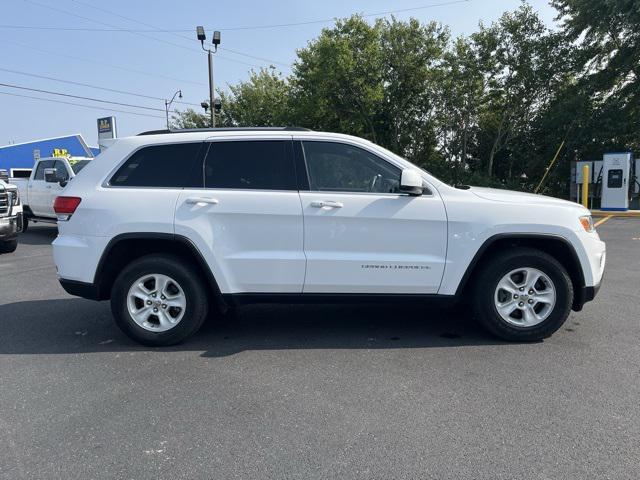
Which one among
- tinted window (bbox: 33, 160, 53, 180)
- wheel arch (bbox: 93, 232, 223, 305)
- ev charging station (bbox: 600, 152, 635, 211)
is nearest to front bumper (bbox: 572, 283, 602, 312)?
wheel arch (bbox: 93, 232, 223, 305)

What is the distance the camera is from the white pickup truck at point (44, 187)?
12281 millimetres

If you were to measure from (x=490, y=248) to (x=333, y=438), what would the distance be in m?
2.37

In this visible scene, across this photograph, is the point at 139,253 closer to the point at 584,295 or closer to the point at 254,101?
the point at 584,295

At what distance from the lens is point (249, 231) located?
4363 mm

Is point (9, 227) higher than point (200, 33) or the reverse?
the reverse

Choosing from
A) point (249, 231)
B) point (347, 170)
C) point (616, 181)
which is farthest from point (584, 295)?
point (616, 181)

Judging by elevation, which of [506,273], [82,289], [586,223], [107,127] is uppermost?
[107,127]

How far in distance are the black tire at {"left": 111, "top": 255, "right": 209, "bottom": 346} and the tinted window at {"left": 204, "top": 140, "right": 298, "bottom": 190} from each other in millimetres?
789

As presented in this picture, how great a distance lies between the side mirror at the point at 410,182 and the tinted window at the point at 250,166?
944 mm

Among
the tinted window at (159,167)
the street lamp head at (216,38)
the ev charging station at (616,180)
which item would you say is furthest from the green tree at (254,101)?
the tinted window at (159,167)

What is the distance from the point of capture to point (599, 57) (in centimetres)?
1977

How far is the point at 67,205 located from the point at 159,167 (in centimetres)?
88

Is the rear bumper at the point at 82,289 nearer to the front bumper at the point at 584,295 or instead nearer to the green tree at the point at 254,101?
the front bumper at the point at 584,295

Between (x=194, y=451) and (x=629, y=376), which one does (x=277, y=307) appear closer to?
(x=194, y=451)
